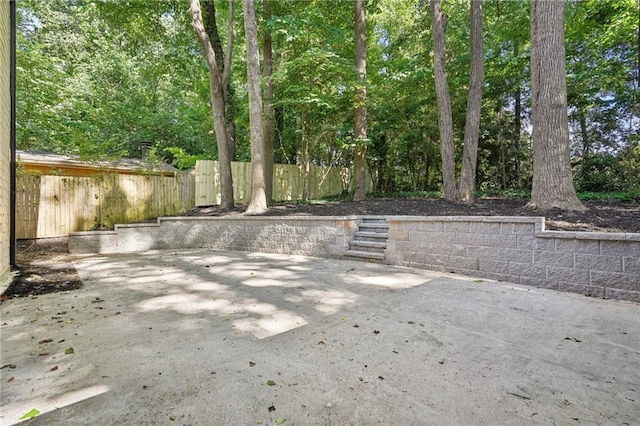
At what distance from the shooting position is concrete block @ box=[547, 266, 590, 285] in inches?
131

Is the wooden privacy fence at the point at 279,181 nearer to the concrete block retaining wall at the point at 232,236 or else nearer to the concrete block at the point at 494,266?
the concrete block retaining wall at the point at 232,236

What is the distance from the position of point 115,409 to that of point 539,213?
5114mm

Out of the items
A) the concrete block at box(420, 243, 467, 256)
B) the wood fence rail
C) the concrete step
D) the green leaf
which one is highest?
the wood fence rail

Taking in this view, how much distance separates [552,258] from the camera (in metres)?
3.54

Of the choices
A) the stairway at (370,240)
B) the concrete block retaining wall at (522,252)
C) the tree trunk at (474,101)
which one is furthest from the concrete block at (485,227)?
the tree trunk at (474,101)

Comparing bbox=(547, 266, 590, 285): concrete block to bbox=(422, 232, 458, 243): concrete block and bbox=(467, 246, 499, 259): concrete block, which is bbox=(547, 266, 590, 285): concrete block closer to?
bbox=(467, 246, 499, 259): concrete block

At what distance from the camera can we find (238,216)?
24.2 ft

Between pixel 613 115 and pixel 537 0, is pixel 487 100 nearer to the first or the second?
pixel 613 115

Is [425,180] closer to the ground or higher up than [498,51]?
closer to the ground

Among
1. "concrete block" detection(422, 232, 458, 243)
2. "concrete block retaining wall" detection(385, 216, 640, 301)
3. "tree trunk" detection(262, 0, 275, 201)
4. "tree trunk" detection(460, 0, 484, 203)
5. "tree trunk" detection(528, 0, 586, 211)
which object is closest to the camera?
"concrete block retaining wall" detection(385, 216, 640, 301)

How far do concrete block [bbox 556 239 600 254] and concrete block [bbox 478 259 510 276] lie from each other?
24.2 inches

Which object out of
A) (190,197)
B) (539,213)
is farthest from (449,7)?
(190,197)

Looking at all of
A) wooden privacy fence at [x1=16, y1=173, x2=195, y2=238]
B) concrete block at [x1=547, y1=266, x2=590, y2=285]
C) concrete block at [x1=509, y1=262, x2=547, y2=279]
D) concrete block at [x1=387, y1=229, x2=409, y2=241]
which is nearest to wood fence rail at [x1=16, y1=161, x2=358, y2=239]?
wooden privacy fence at [x1=16, y1=173, x2=195, y2=238]

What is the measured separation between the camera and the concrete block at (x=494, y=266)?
155 inches
